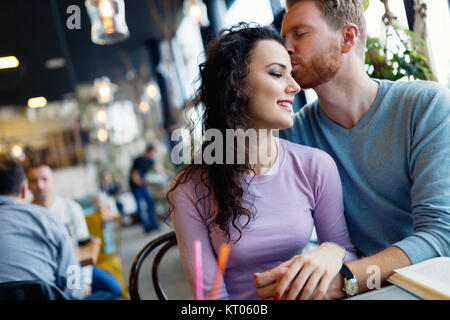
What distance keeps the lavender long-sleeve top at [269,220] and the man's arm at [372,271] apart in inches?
7.0

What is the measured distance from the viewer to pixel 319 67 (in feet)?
4.46

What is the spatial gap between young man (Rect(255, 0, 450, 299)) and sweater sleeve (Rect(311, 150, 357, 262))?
0.29ft

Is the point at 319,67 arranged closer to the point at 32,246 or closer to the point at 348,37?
the point at 348,37

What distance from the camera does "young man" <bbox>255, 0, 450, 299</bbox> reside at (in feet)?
3.53

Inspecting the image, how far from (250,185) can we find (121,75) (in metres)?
10.2

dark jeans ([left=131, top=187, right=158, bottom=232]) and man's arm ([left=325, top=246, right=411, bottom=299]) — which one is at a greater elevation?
man's arm ([left=325, top=246, right=411, bottom=299])

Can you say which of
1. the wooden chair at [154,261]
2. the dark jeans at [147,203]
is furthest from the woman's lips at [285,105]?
the dark jeans at [147,203]

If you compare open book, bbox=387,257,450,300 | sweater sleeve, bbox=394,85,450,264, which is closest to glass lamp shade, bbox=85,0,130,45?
sweater sleeve, bbox=394,85,450,264

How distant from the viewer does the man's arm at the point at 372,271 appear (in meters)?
0.96

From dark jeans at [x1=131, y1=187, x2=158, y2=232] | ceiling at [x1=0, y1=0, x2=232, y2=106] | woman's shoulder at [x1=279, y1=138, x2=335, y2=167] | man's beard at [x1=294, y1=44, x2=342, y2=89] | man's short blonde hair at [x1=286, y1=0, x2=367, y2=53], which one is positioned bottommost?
dark jeans at [x1=131, y1=187, x2=158, y2=232]

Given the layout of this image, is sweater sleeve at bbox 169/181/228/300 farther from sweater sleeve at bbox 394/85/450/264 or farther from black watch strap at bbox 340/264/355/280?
sweater sleeve at bbox 394/85/450/264

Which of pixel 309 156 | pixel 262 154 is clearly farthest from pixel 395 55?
pixel 262 154
